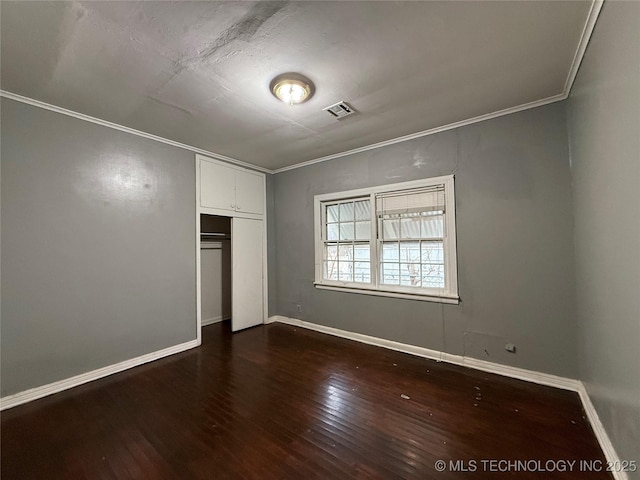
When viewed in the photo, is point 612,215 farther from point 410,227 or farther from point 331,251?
point 331,251

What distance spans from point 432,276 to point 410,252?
40cm

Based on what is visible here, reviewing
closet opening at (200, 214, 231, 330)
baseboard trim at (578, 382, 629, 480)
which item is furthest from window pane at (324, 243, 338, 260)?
baseboard trim at (578, 382, 629, 480)

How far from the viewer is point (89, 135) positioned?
278cm

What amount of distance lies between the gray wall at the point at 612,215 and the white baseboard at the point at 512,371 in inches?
3.9

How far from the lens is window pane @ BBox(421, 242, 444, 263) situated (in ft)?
10.5

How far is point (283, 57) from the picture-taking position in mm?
1935

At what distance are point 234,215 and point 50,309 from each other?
92.1 inches

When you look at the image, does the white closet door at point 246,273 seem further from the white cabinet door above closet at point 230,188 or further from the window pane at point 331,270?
the window pane at point 331,270

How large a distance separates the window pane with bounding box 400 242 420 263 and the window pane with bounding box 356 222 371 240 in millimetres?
534

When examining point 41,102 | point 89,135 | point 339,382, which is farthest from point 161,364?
point 41,102

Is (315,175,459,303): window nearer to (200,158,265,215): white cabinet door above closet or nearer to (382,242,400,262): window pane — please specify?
(382,242,400,262): window pane

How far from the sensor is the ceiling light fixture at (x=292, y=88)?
→ 2.16 metres

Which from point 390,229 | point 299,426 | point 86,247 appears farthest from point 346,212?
point 86,247

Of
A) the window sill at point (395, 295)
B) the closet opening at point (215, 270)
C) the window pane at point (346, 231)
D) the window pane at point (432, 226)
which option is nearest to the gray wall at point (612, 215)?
the window sill at point (395, 295)
